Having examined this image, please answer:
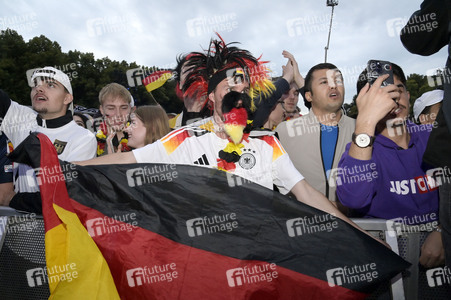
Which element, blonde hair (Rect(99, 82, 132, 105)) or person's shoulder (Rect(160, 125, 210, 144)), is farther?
blonde hair (Rect(99, 82, 132, 105))

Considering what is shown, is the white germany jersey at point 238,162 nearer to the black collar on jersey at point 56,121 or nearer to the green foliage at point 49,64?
the black collar on jersey at point 56,121

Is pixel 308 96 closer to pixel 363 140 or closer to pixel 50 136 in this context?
pixel 363 140

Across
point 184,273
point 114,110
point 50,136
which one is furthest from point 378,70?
point 114,110

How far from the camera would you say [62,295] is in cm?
171

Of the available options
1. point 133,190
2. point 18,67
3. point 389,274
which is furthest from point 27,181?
point 18,67

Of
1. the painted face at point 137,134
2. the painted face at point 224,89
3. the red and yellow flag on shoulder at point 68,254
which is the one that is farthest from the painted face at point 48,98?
the painted face at point 224,89

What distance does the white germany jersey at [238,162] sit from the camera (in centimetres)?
239

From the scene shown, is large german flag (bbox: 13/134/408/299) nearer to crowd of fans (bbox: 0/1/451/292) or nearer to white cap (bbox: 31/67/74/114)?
crowd of fans (bbox: 0/1/451/292)

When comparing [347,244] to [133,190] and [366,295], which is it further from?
[133,190]

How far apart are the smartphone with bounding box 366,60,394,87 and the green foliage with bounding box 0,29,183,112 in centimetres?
2172

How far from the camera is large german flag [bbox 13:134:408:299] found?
1.84 meters

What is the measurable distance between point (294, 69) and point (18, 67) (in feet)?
94.2

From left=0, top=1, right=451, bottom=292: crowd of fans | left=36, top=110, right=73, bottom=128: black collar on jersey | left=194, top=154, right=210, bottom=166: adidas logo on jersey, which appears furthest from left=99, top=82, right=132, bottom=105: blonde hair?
left=194, top=154, right=210, bottom=166: adidas logo on jersey

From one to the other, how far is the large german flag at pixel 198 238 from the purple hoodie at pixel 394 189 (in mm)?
316
